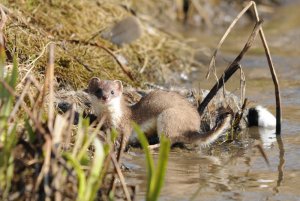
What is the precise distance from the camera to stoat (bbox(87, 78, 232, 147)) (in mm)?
6266

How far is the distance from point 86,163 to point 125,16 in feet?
17.4

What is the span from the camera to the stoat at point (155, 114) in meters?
6.27

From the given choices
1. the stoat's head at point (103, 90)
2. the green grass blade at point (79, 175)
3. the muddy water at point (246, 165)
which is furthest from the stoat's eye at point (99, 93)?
the green grass blade at point (79, 175)

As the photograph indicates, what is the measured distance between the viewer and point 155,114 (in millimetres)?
6410

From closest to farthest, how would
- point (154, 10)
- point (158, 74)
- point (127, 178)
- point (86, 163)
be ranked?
1. point (86, 163)
2. point (127, 178)
3. point (158, 74)
4. point (154, 10)

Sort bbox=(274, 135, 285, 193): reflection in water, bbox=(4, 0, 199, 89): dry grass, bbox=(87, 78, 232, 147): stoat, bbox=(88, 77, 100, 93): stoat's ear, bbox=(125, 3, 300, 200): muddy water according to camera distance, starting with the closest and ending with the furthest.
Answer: bbox=(125, 3, 300, 200): muddy water, bbox=(274, 135, 285, 193): reflection in water, bbox=(87, 78, 232, 147): stoat, bbox=(88, 77, 100, 93): stoat's ear, bbox=(4, 0, 199, 89): dry grass

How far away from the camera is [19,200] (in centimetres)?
410

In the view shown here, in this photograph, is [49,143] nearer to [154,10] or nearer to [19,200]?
[19,200]

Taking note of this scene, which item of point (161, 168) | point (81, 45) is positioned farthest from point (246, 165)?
point (81, 45)

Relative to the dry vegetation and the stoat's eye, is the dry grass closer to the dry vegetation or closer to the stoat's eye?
the dry vegetation

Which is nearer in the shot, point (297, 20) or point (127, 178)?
point (127, 178)

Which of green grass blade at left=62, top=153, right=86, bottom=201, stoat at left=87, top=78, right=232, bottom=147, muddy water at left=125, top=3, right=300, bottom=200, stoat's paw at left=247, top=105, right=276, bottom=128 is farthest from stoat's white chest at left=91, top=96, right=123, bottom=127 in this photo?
green grass blade at left=62, top=153, right=86, bottom=201

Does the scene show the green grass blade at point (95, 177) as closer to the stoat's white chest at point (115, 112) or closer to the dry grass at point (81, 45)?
the dry grass at point (81, 45)

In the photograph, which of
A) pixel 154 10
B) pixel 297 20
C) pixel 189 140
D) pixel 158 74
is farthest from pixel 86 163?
pixel 297 20
